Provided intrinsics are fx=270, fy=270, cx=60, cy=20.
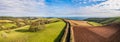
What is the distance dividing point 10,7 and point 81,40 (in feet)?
10.6

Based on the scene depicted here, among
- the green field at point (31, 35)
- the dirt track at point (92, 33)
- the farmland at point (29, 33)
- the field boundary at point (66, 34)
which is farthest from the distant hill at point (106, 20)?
the green field at point (31, 35)

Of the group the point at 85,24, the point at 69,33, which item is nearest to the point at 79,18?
the point at 85,24

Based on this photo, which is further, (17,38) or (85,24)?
(85,24)

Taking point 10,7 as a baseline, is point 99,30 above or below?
below

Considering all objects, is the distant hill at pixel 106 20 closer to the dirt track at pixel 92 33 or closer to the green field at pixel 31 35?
the dirt track at pixel 92 33

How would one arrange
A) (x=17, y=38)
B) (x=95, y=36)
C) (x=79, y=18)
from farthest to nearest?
(x=79, y=18), (x=95, y=36), (x=17, y=38)

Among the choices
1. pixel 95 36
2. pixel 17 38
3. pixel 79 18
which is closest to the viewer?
pixel 17 38

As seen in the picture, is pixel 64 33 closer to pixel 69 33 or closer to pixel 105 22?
pixel 69 33

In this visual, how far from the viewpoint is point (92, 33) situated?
37.4 feet

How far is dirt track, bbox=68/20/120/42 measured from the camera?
10.7m

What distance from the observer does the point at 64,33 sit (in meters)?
10.7

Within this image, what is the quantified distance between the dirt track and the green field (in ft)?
2.42

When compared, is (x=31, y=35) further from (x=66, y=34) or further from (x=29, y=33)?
(x=66, y=34)

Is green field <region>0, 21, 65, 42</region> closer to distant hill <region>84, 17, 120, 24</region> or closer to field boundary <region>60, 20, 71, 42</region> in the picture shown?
field boundary <region>60, 20, 71, 42</region>
